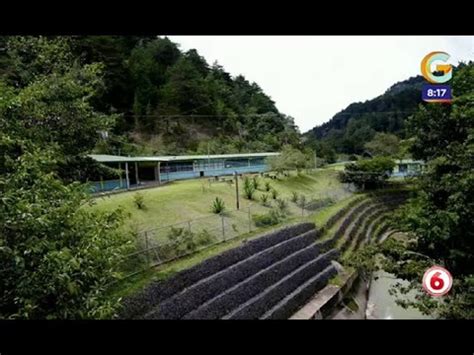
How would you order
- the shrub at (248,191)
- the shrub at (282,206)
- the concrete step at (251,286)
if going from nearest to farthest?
the concrete step at (251,286), the shrub at (282,206), the shrub at (248,191)

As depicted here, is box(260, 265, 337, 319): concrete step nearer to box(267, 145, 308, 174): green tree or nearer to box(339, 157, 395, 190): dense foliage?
box(339, 157, 395, 190): dense foliage

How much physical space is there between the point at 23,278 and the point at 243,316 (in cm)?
204

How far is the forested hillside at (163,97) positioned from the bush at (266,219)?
4.54 feet

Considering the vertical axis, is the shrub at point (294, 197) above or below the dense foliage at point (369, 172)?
below

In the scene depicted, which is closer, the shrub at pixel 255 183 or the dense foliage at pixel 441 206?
the dense foliage at pixel 441 206

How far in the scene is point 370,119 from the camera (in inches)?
136

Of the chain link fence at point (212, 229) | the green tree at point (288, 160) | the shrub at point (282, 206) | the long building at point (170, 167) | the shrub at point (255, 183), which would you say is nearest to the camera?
the chain link fence at point (212, 229)

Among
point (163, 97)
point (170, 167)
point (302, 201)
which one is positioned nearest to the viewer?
point (163, 97)

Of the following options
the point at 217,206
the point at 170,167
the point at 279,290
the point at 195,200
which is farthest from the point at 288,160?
the point at 279,290

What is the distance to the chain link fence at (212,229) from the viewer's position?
3691mm

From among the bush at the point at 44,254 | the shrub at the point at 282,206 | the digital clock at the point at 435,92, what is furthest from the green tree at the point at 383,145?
the bush at the point at 44,254

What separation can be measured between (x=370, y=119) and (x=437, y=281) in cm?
177

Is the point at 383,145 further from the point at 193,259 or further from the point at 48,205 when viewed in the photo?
the point at 48,205

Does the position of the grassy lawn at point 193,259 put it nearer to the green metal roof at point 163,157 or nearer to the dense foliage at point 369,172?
the dense foliage at point 369,172
